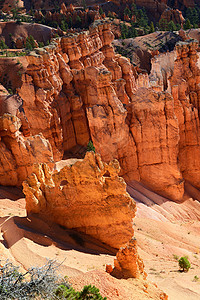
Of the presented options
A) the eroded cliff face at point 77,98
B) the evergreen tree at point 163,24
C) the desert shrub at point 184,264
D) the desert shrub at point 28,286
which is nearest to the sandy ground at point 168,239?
the desert shrub at point 184,264

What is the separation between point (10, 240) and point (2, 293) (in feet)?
19.9

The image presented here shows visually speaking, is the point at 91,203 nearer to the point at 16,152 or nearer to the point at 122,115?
→ the point at 16,152

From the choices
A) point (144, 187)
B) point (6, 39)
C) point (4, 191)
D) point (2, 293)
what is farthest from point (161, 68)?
point (2, 293)

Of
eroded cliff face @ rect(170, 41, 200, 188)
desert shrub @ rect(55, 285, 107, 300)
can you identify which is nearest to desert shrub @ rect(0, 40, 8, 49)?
eroded cliff face @ rect(170, 41, 200, 188)

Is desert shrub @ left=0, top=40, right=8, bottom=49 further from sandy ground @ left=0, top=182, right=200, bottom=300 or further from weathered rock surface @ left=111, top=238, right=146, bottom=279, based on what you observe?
weathered rock surface @ left=111, top=238, right=146, bottom=279

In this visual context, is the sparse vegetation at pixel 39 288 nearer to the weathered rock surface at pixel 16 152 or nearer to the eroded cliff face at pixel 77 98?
the weathered rock surface at pixel 16 152

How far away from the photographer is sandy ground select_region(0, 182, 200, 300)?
570 inches

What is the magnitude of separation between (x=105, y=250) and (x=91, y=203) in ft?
8.12

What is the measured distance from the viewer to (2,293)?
35.9ft

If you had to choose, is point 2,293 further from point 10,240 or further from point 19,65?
point 19,65

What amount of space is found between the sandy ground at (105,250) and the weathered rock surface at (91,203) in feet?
2.23

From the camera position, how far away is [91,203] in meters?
20.3

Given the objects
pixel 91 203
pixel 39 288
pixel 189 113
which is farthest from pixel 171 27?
pixel 39 288

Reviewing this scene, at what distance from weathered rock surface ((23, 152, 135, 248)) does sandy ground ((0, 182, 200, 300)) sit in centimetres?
68
